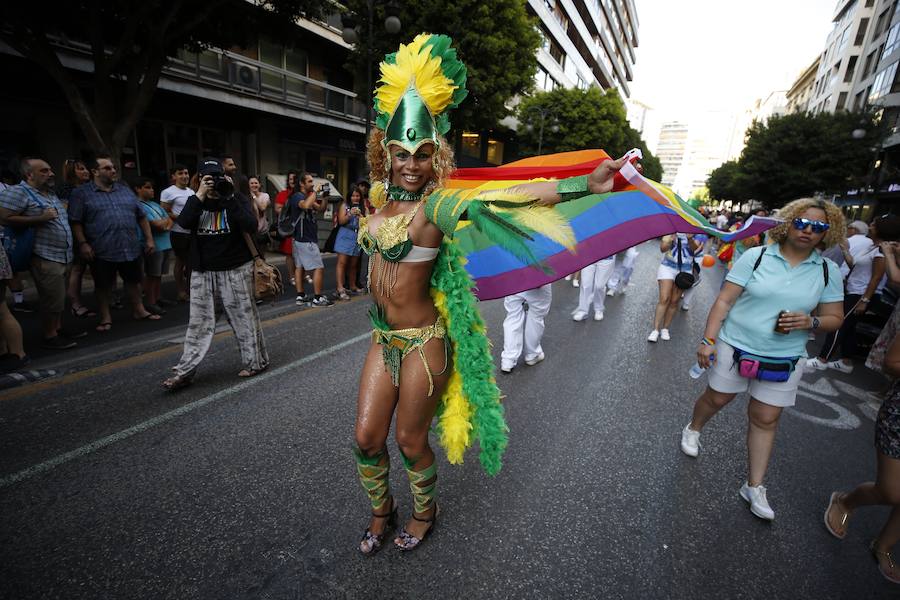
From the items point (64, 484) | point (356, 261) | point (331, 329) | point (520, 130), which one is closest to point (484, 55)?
point (356, 261)

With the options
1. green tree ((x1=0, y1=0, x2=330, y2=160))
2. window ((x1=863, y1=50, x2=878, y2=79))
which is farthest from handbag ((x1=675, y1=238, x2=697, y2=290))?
window ((x1=863, y1=50, x2=878, y2=79))

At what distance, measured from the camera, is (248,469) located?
106 inches

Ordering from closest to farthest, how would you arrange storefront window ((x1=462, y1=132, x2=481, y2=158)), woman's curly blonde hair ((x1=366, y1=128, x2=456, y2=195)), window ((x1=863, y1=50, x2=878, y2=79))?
woman's curly blonde hair ((x1=366, y1=128, x2=456, y2=195)) < storefront window ((x1=462, y1=132, x2=481, y2=158)) < window ((x1=863, y1=50, x2=878, y2=79))

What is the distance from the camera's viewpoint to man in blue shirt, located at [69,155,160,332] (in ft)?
15.9

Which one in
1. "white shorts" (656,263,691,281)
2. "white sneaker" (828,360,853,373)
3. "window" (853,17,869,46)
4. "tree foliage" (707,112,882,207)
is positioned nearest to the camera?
"white sneaker" (828,360,853,373)

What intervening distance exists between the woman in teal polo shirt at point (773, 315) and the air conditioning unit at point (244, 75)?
15162 millimetres

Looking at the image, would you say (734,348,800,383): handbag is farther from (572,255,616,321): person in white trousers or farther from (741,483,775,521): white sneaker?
(572,255,616,321): person in white trousers

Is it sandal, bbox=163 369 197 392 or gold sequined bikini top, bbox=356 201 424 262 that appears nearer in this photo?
gold sequined bikini top, bbox=356 201 424 262

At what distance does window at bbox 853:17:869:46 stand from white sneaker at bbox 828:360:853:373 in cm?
4511

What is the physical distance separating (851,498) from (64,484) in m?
4.55

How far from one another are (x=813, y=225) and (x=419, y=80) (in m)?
2.24

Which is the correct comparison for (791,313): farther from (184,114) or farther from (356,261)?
(184,114)

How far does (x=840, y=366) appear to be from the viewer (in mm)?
5621

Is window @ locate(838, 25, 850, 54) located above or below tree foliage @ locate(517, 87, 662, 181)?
above
